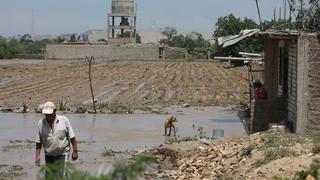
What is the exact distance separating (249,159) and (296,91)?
451cm

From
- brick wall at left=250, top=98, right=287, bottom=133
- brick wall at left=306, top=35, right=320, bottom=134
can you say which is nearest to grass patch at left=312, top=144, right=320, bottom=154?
brick wall at left=306, top=35, right=320, bottom=134

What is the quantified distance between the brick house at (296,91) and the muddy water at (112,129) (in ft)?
3.39

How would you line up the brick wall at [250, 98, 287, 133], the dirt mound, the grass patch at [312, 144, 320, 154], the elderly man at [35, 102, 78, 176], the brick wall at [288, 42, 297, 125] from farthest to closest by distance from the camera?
1. the brick wall at [250, 98, 287, 133]
2. the brick wall at [288, 42, 297, 125]
3. the grass patch at [312, 144, 320, 154]
4. the dirt mound
5. the elderly man at [35, 102, 78, 176]

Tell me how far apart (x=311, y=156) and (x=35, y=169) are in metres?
5.15

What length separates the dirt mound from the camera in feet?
34.6

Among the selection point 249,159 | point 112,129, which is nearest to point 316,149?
point 249,159

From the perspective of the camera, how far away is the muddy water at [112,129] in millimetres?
15047

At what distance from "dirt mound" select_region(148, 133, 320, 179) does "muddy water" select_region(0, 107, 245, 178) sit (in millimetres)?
1968

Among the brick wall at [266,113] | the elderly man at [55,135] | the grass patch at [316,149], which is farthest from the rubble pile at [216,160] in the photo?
the brick wall at [266,113]

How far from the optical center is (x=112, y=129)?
66.2 ft

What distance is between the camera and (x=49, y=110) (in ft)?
27.8

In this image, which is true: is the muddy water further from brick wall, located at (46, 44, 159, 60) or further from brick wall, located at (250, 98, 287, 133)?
brick wall, located at (46, 44, 159, 60)

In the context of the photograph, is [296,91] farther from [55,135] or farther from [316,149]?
[55,135]

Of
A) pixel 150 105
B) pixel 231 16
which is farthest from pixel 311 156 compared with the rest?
pixel 231 16
